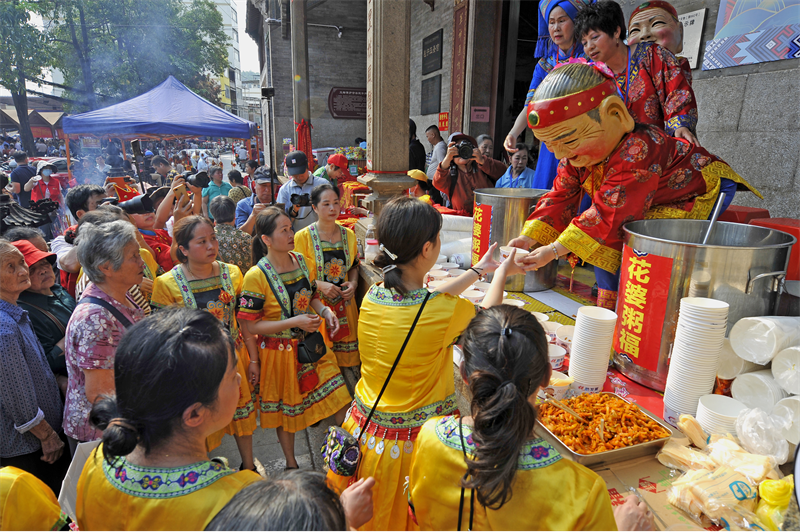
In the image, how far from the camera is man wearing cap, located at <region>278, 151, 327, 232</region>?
5.07m

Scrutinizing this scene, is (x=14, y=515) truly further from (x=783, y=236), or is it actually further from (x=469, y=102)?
(x=469, y=102)

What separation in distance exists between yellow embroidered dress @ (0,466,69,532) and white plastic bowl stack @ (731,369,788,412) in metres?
2.35

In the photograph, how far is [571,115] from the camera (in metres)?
2.20

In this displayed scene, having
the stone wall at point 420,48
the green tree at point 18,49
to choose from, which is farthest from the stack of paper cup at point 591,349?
the green tree at point 18,49

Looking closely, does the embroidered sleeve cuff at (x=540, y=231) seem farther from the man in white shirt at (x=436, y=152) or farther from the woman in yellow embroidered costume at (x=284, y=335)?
the man in white shirt at (x=436, y=152)

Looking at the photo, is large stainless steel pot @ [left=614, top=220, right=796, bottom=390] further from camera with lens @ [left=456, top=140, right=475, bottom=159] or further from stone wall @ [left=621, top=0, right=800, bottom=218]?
camera with lens @ [left=456, top=140, right=475, bottom=159]

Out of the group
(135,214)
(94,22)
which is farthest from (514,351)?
(94,22)

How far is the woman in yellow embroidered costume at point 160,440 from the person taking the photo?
1066 mm

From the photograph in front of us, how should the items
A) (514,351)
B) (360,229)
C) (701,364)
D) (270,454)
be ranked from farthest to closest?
(360,229)
(270,454)
(701,364)
(514,351)

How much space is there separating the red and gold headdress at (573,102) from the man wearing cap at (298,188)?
3155mm

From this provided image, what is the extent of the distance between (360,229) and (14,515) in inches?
143

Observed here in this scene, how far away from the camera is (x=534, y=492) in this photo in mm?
1075

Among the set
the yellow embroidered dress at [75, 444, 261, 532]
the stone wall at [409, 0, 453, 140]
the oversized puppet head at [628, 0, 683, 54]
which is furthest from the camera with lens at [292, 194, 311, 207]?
the stone wall at [409, 0, 453, 140]

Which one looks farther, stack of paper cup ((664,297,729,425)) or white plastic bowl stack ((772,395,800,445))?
stack of paper cup ((664,297,729,425))
